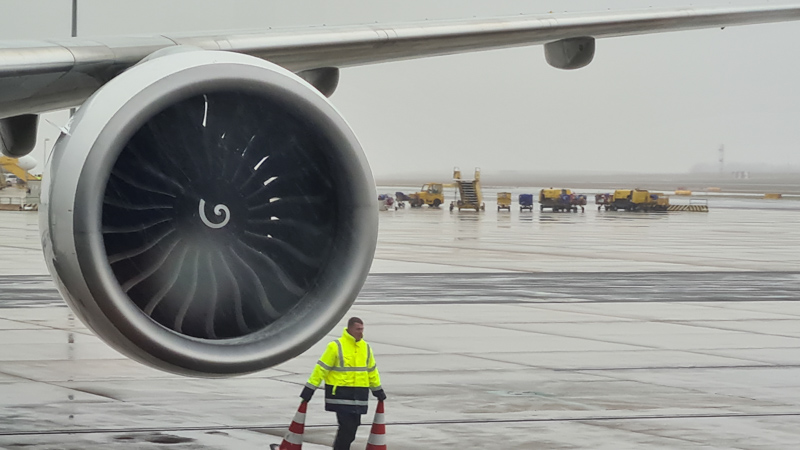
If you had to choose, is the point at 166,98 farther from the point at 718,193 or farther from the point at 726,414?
the point at 718,193

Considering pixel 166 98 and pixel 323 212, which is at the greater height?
pixel 166 98

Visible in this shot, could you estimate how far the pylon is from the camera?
26.8 ft

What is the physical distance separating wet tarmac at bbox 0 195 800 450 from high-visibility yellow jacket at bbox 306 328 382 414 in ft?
1.87

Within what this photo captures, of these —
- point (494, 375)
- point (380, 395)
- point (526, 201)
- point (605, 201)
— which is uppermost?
point (380, 395)

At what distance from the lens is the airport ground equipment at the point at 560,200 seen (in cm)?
7488

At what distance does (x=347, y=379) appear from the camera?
328 inches

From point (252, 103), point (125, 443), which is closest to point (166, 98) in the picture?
point (252, 103)

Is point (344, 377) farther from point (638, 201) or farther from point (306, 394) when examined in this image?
point (638, 201)

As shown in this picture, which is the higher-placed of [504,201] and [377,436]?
[377,436]

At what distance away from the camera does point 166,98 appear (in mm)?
6109

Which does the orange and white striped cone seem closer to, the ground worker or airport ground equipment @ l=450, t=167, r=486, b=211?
the ground worker

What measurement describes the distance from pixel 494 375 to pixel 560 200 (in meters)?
64.5

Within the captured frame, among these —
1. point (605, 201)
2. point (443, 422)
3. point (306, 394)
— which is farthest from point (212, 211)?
point (605, 201)

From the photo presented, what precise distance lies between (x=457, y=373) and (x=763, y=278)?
48.1 ft
